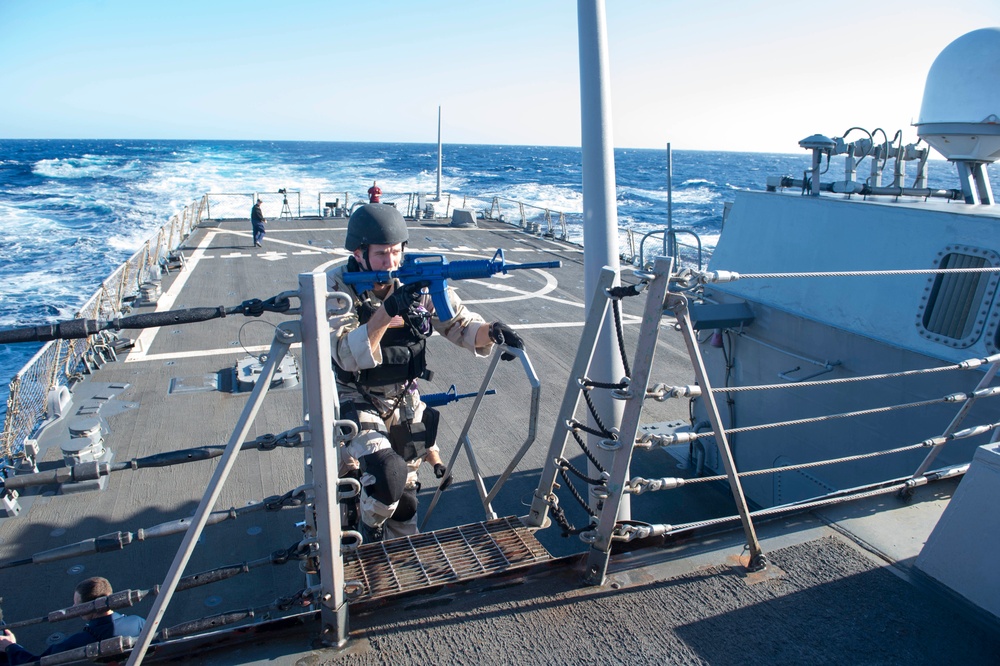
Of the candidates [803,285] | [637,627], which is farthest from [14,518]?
[803,285]

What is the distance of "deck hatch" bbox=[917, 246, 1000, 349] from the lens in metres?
4.49

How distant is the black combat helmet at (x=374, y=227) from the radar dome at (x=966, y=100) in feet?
15.4

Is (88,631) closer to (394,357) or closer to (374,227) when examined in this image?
(394,357)

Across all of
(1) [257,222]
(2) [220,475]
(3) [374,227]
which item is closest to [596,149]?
A: (3) [374,227]

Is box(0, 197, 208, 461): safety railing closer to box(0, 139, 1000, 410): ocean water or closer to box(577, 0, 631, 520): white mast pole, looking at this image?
box(577, 0, 631, 520): white mast pole

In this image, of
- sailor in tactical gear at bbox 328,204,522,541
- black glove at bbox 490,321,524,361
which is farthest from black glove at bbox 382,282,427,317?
black glove at bbox 490,321,524,361

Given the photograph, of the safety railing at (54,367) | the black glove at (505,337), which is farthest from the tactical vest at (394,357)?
the safety railing at (54,367)

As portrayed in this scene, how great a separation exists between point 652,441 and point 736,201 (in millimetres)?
4662

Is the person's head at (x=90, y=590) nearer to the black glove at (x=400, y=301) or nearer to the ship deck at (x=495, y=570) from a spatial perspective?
the ship deck at (x=495, y=570)

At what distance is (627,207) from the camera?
44.1 meters

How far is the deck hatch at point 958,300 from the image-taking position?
177 inches

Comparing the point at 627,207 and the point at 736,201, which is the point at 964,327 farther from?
the point at 627,207

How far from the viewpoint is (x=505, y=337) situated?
332cm

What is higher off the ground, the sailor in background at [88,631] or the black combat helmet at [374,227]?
the black combat helmet at [374,227]
